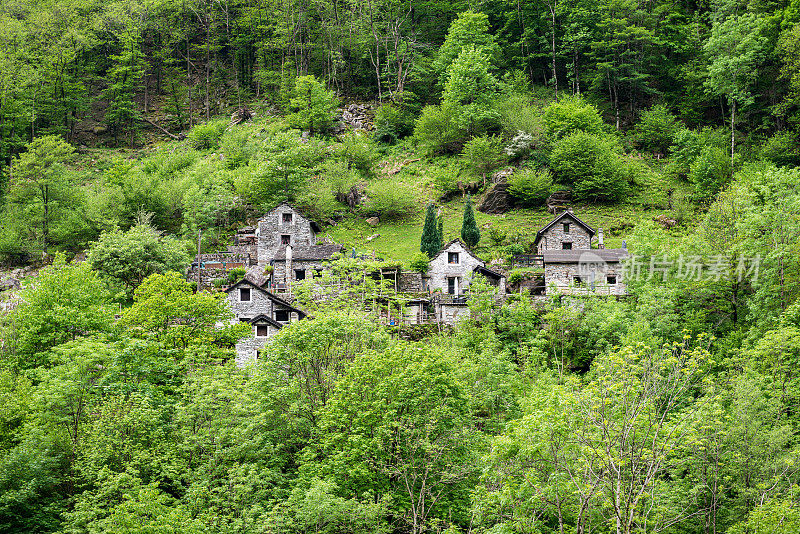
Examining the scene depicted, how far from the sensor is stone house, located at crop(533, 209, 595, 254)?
56469mm

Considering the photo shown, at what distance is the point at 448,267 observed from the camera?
176 feet

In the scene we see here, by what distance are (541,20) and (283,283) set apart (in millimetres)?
50071

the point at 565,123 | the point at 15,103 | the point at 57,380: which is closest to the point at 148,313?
the point at 57,380

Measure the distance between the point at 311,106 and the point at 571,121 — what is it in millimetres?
27295

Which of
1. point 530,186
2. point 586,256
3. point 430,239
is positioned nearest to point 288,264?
point 430,239

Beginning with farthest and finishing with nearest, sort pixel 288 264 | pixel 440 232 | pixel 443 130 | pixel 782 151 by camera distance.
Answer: pixel 443 130, pixel 782 151, pixel 440 232, pixel 288 264

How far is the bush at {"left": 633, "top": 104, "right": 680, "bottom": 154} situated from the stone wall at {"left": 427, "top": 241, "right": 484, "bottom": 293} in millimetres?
29051

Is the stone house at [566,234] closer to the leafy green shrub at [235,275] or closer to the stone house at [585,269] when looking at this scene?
the stone house at [585,269]

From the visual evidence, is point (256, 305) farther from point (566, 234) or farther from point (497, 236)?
point (566, 234)

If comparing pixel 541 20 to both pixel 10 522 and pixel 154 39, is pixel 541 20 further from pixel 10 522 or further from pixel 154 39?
pixel 10 522

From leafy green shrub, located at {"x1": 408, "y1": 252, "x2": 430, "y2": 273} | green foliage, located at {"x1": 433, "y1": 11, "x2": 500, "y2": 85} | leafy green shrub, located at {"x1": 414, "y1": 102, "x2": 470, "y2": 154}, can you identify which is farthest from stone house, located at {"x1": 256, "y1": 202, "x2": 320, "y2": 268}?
green foliage, located at {"x1": 433, "y1": 11, "x2": 500, "y2": 85}

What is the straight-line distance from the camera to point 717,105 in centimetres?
7512

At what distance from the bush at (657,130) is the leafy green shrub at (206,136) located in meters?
43.7

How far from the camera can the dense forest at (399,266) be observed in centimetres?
2645
